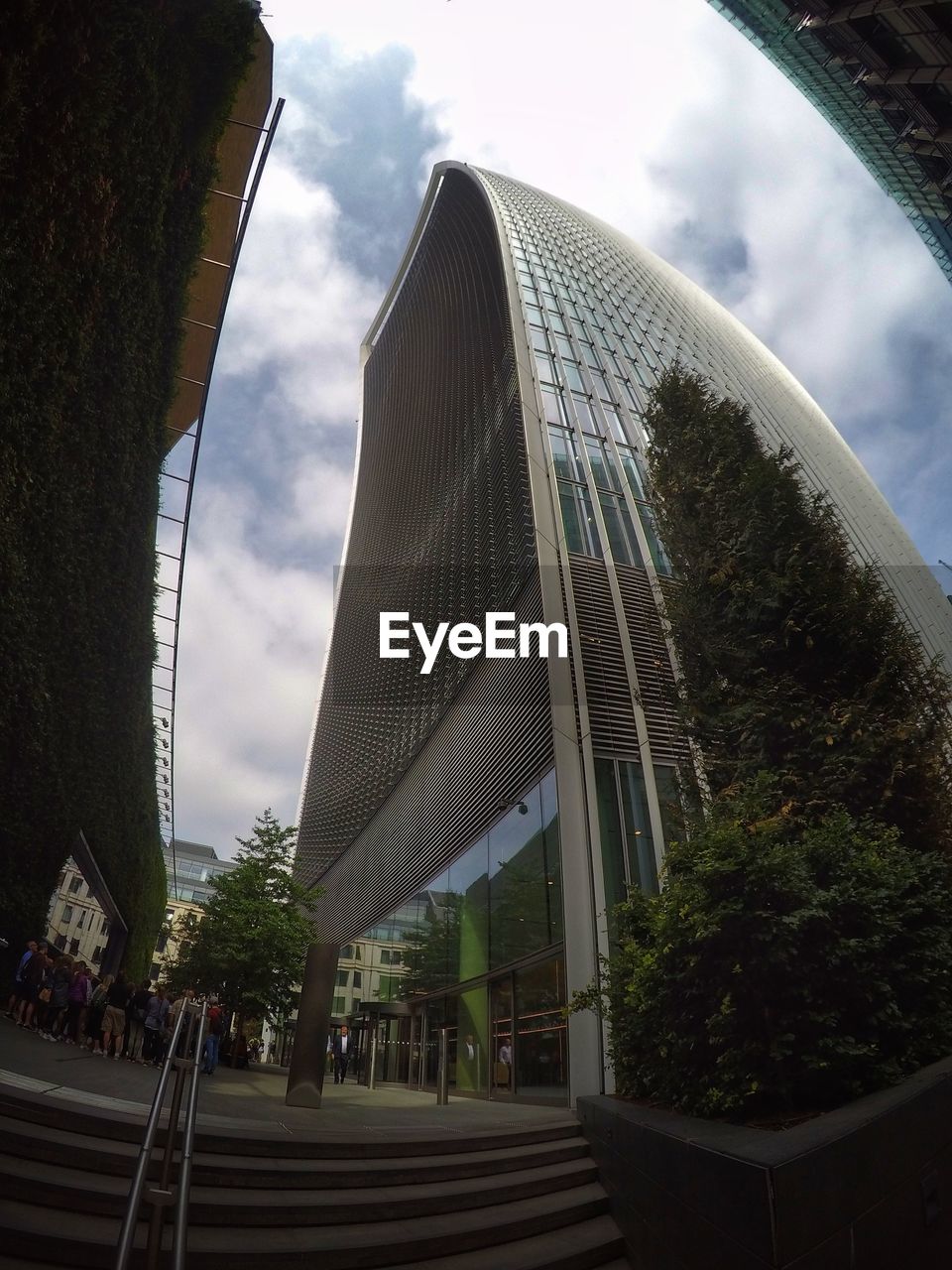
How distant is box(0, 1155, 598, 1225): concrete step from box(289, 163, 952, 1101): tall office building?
15.0 feet

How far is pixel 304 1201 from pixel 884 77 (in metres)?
20.5

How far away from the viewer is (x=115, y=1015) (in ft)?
39.5

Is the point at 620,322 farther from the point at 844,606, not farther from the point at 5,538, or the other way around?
the point at 5,538

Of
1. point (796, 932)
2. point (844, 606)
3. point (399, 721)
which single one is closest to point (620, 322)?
point (399, 721)

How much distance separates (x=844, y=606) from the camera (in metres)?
8.02

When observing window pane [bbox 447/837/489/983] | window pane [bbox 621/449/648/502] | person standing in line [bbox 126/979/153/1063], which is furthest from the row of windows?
window pane [bbox 621/449/648/502]

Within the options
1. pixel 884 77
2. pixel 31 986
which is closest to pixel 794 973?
pixel 31 986

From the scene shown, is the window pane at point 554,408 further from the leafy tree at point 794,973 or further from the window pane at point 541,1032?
the leafy tree at point 794,973

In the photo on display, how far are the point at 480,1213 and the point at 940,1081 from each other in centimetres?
344

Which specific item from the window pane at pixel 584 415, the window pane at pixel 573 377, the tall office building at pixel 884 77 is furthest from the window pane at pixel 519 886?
the tall office building at pixel 884 77

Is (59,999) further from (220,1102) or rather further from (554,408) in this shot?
(554,408)

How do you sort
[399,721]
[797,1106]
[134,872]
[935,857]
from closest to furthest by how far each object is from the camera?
[797,1106]
[935,857]
[134,872]
[399,721]

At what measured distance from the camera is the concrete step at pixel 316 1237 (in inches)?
137

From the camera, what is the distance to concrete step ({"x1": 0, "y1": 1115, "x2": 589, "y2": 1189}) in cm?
437
